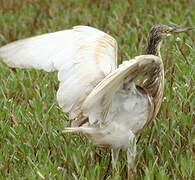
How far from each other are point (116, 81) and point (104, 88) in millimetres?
83

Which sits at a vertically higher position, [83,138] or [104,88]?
[104,88]

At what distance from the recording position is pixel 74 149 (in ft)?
16.4

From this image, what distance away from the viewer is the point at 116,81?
4.20 meters

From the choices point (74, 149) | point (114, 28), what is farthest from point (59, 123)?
point (114, 28)

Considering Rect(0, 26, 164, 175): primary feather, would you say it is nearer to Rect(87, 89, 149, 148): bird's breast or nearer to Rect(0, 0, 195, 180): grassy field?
Rect(87, 89, 149, 148): bird's breast

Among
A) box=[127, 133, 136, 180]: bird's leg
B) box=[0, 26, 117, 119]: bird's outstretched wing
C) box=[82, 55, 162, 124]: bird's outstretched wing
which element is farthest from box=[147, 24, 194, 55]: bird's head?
box=[127, 133, 136, 180]: bird's leg

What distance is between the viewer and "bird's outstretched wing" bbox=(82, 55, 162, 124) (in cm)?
407

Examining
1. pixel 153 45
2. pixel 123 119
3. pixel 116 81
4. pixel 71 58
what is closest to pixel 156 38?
pixel 153 45

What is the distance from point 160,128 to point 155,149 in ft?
0.66

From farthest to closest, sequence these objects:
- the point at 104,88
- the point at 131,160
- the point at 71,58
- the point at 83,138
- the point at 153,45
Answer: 1. the point at 83,138
2. the point at 153,45
3. the point at 71,58
4. the point at 131,160
5. the point at 104,88

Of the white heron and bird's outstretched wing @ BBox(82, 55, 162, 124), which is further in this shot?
the white heron

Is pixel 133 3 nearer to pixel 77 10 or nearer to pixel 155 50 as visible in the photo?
pixel 77 10

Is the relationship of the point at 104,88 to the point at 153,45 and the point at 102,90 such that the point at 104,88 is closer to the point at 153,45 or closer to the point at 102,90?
the point at 102,90

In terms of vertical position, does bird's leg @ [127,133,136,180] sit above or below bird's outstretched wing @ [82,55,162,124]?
below
